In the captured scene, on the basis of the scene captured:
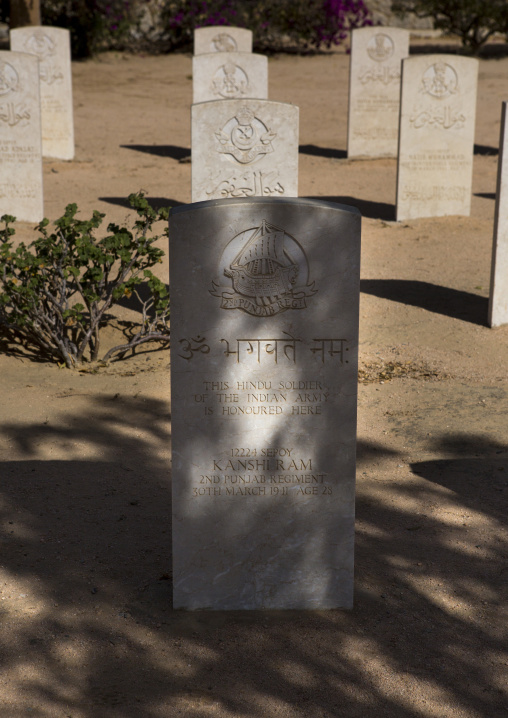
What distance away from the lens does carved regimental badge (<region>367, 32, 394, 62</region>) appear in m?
12.9

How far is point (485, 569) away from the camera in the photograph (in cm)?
339

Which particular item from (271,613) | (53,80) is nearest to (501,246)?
(271,613)

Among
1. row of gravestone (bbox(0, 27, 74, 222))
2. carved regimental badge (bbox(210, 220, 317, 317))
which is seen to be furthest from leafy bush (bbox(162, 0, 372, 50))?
carved regimental badge (bbox(210, 220, 317, 317))

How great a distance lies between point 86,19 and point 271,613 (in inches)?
797

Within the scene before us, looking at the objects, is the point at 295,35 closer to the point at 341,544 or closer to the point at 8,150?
the point at 8,150

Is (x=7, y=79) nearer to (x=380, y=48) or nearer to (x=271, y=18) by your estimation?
(x=380, y=48)

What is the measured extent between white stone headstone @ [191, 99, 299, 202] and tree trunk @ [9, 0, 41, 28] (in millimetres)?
10786

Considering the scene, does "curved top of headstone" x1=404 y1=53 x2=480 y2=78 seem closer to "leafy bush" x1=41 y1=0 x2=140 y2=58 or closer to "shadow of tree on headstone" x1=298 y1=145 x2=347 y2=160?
"shadow of tree on headstone" x1=298 y1=145 x2=347 y2=160

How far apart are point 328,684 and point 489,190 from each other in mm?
9940

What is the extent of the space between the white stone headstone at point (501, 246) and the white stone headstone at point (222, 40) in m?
7.90

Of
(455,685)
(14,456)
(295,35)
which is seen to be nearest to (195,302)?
(455,685)

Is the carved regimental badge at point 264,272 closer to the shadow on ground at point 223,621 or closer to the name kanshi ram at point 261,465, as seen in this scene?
the name kanshi ram at point 261,465

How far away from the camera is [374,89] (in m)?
13.1

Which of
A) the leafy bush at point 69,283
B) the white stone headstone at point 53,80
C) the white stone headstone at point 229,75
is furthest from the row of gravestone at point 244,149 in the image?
the white stone headstone at point 53,80
